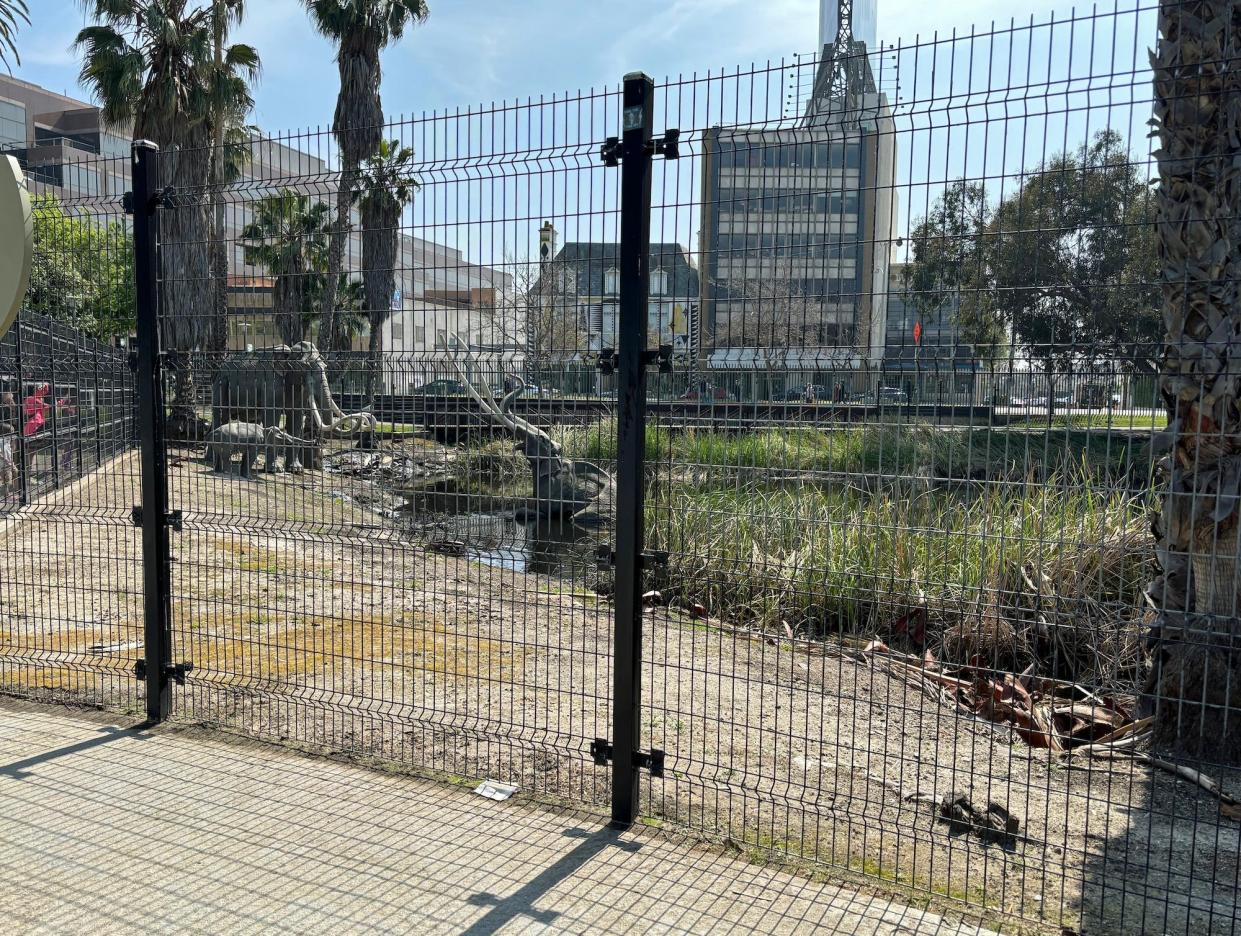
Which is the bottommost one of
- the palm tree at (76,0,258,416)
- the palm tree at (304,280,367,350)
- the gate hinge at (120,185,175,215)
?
the palm tree at (304,280,367,350)

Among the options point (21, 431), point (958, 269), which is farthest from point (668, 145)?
point (21, 431)

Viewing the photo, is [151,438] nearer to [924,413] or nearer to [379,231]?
[379,231]

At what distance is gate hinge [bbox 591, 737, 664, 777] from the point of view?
3943 mm

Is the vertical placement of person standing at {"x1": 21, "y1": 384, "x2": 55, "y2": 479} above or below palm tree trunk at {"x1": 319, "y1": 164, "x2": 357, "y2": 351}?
below

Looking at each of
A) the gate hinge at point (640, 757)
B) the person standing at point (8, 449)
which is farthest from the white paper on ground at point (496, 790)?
the person standing at point (8, 449)

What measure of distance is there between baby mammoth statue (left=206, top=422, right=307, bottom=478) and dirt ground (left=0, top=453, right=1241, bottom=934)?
14 centimetres

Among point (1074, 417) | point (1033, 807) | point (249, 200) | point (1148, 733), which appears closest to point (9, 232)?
point (249, 200)

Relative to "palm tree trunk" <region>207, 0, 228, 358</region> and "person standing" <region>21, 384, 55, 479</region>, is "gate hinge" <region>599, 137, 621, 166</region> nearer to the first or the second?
"palm tree trunk" <region>207, 0, 228, 358</region>

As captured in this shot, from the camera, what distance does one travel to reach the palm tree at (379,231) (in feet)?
14.6

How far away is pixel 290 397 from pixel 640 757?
97.8 inches

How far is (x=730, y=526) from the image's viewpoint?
4.20m

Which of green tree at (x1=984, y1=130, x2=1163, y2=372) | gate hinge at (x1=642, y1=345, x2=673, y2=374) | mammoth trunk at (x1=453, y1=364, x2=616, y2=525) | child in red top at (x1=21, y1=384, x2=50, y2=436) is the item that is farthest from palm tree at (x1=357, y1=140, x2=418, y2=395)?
child in red top at (x1=21, y1=384, x2=50, y2=436)

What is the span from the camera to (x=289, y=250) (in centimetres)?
564

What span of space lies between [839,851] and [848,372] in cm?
189
